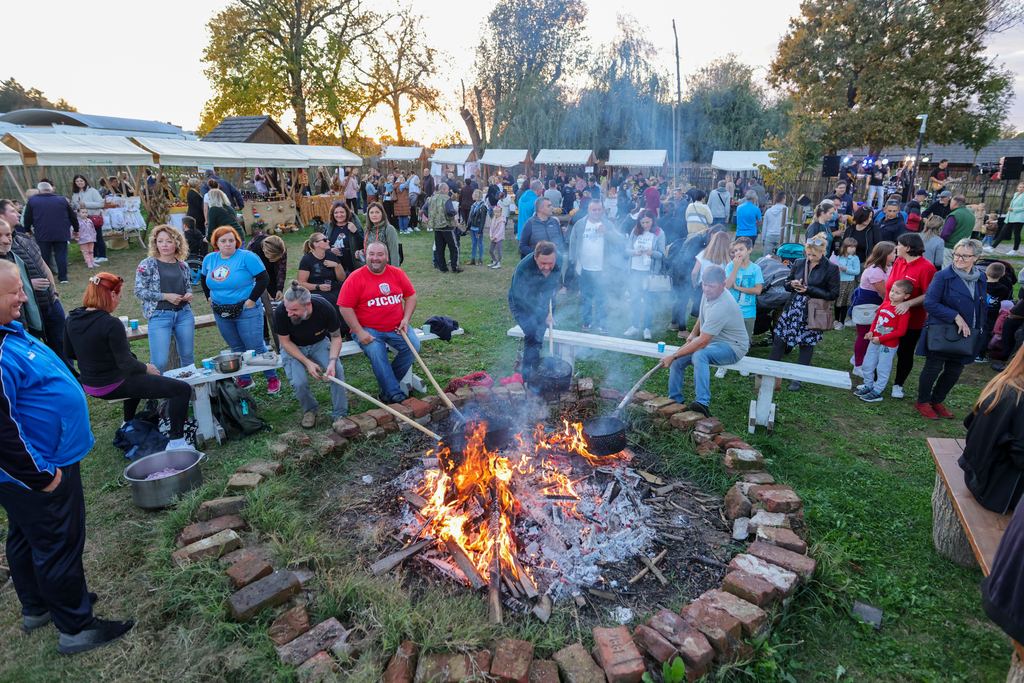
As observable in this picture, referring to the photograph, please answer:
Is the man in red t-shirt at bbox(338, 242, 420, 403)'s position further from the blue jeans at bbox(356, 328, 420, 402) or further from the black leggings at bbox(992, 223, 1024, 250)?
the black leggings at bbox(992, 223, 1024, 250)

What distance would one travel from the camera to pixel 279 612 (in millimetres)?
2906

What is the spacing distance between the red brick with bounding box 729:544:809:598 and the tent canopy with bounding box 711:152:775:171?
71.8 ft

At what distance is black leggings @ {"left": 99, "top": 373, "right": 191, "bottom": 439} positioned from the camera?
14.0 feet

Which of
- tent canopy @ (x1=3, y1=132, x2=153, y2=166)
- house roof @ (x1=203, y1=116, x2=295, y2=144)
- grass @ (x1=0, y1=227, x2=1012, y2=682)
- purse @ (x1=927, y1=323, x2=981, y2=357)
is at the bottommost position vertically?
grass @ (x1=0, y1=227, x2=1012, y2=682)

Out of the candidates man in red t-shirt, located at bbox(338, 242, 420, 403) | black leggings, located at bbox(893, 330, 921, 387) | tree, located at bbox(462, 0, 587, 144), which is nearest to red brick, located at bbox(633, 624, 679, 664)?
man in red t-shirt, located at bbox(338, 242, 420, 403)

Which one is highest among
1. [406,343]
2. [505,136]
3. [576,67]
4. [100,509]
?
[576,67]

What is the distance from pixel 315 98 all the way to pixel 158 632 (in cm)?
2845

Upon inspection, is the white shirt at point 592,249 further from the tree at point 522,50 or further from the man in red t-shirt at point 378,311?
the tree at point 522,50

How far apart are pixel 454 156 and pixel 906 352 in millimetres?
25005

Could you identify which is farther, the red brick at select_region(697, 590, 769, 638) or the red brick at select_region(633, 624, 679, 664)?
the red brick at select_region(697, 590, 769, 638)

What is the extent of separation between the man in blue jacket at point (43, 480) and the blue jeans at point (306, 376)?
7.41 ft

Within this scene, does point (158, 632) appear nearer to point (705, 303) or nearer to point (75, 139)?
point (705, 303)

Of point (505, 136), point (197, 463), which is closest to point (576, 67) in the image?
point (505, 136)

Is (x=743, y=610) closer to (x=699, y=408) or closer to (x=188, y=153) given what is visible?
(x=699, y=408)
